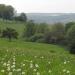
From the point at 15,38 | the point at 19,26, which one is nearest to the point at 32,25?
the point at 19,26

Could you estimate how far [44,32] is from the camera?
137750mm

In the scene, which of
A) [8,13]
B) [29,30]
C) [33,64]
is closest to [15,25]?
[8,13]

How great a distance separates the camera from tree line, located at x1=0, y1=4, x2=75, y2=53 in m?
104

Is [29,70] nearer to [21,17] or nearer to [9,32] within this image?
[9,32]

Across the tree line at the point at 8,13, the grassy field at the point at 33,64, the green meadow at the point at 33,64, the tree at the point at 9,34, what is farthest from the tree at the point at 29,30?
the grassy field at the point at 33,64

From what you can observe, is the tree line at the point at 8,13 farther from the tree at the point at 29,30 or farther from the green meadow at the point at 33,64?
the green meadow at the point at 33,64

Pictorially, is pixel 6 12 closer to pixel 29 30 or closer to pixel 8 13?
pixel 8 13

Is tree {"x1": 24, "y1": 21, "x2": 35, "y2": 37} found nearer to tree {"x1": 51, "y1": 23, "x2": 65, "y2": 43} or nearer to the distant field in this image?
the distant field

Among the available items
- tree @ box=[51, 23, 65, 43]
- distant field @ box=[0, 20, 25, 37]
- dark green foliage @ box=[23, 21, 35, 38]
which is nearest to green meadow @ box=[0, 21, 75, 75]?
tree @ box=[51, 23, 65, 43]

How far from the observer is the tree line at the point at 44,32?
104 meters

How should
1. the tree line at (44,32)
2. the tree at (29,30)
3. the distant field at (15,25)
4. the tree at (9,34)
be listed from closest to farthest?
1. the tree line at (44,32)
2. the tree at (9,34)
3. the tree at (29,30)
4. the distant field at (15,25)

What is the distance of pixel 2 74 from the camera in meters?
7.90

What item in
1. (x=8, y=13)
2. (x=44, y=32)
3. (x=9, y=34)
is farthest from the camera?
(x=8, y=13)

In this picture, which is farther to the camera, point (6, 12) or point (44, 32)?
point (6, 12)
